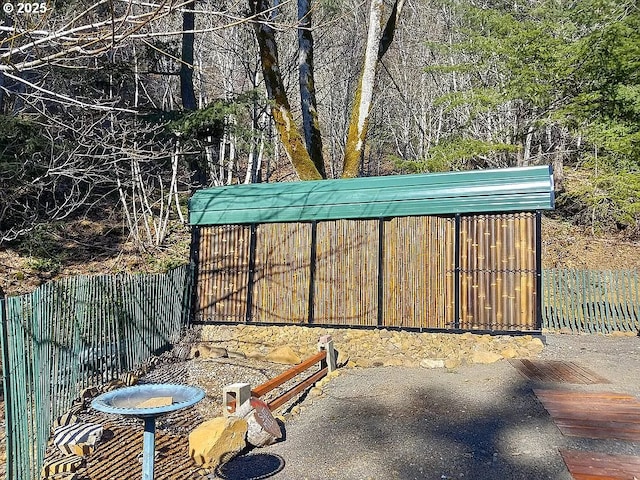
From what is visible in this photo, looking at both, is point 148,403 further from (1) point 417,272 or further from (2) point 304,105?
(2) point 304,105

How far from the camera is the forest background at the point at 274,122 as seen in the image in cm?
1220

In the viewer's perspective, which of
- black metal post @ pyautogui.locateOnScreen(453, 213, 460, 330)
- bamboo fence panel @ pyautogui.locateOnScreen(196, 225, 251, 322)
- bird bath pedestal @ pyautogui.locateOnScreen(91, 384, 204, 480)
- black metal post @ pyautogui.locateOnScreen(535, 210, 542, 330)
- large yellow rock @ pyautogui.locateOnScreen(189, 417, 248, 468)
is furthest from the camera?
bamboo fence panel @ pyautogui.locateOnScreen(196, 225, 251, 322)

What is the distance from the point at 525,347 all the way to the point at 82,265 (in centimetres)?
1173

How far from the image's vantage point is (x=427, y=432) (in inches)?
212

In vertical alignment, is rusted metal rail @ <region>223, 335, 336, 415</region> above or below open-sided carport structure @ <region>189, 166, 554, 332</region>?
below

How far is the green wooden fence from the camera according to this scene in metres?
4.42

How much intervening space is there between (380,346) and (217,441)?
4.25 meters

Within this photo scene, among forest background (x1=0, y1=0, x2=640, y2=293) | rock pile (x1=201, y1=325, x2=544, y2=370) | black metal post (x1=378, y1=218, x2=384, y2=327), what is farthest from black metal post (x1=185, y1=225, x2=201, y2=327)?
black metal post (x1=378, y1=218, x2=384, y2=327)

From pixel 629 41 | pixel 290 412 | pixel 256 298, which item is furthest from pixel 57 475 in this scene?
pixel 629 41

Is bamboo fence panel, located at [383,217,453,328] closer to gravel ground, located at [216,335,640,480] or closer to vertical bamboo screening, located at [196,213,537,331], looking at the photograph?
vertical bamboo screening, located at [196,213,537,331]

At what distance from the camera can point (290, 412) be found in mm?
6344

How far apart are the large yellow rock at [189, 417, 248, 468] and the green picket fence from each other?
9627mm

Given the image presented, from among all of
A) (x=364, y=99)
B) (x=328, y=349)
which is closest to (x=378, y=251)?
(x=328, y=349)

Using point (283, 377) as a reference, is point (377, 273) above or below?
above
